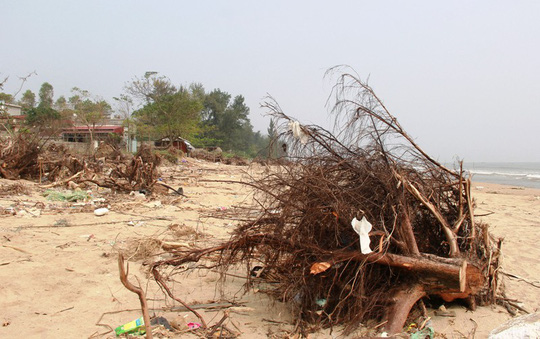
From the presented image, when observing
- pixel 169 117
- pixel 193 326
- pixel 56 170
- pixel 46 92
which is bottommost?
pixel 193 326

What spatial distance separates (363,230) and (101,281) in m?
2.71

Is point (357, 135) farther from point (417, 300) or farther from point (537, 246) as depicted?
point (537, 246)

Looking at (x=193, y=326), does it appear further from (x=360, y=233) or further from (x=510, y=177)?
(x=510, y=177)

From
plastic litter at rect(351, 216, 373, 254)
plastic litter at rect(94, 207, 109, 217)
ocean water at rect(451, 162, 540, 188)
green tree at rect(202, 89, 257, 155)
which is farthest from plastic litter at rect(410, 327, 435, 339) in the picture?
green tree at rect(202, 89, 257, 155)

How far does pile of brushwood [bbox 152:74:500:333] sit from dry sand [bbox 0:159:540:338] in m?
0.28

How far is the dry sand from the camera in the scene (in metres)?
2.93

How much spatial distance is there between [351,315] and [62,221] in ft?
16.5

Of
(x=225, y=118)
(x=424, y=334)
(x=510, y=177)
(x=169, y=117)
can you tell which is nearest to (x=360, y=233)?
(x=424, y=334)

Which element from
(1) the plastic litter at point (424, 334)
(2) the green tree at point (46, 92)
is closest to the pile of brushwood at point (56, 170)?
(1) the plastic litter at point (424, 334)

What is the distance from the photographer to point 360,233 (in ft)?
8.99

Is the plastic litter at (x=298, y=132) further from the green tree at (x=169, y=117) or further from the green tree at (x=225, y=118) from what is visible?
the green tree at (x=225, y=118)

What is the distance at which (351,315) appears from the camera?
9.64 feet

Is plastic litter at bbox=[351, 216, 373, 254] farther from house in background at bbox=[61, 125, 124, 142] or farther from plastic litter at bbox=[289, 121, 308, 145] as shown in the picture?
house in background at bbox=[61, 125, 124, 142]

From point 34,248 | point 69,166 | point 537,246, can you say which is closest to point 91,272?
point 34,248
